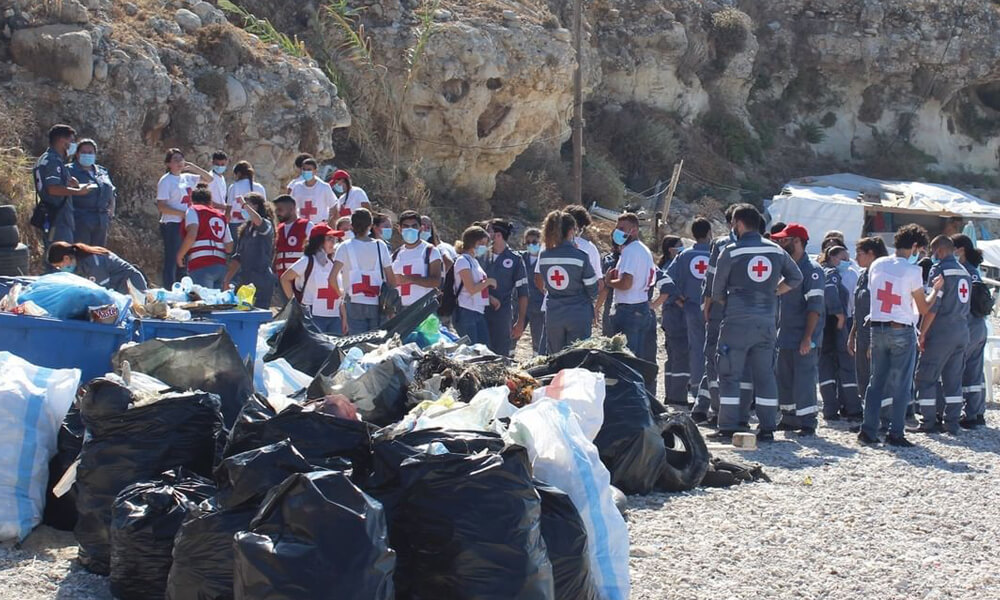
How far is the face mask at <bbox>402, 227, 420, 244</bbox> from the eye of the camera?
10766 millimetres

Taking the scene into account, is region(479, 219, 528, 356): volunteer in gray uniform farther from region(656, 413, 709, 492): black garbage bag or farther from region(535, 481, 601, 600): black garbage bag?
region(535, 481, 601, 600): black garbage bag

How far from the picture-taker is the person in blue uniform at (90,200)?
37.6 feet

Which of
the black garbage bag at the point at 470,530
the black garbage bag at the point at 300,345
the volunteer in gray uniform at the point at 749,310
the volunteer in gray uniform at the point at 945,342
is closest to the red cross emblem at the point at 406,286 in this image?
the black garbage bag at the point at 300,345

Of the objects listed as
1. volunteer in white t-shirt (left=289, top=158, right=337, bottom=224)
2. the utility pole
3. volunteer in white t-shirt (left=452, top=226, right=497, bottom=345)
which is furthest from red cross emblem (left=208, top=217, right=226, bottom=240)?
the utility pole

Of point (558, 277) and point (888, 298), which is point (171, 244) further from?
point (888, 298)

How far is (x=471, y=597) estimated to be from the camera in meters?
4.40

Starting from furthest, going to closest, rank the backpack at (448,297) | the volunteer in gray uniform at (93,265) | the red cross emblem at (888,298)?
the backpack at (448,297) → the red cross emblem at (888,298) → the volunteer in gray uniform at (93,265)

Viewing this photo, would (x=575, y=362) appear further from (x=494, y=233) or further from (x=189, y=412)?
(x=494, y=233)

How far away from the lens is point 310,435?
5031mm

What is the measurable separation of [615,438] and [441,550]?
115 inches

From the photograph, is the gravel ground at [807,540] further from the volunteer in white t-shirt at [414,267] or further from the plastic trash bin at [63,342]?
the volunteer in white t-shirt at [414,267]

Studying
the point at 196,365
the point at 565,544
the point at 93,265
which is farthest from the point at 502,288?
the point at 565,544

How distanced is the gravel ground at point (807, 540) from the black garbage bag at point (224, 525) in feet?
2.49

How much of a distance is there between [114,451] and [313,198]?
327 inches
